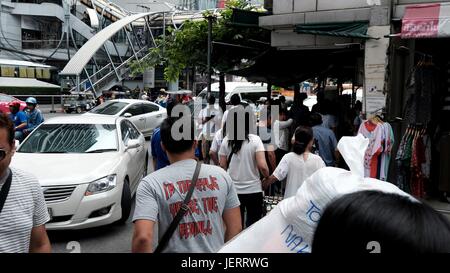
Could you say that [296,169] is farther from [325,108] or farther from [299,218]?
[325,108]

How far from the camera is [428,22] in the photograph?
20.6 feet

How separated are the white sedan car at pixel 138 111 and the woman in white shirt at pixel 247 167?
34.6ft

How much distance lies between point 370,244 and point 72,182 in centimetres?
502

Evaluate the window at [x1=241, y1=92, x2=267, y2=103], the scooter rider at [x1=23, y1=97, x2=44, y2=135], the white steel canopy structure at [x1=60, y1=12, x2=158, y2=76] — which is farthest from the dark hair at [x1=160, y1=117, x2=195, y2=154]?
the white steel canopy structure at [x1=60, y1=12, x2=158, y2=76]

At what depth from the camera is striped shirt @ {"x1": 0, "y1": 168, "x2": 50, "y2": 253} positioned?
90.7 inches

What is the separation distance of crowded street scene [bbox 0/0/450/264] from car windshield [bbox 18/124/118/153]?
0.03 meters

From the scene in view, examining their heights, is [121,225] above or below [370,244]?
below

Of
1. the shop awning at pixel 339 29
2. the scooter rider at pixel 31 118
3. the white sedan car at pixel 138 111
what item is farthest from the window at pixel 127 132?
the white sedan car at pixel 138 111

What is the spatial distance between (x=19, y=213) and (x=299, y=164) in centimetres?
285

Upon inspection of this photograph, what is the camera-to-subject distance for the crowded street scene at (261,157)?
65.5 inches

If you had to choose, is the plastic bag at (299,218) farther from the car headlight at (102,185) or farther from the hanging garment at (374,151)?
the hanging garment at (374,151)

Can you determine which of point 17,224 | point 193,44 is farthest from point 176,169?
point 193,44
